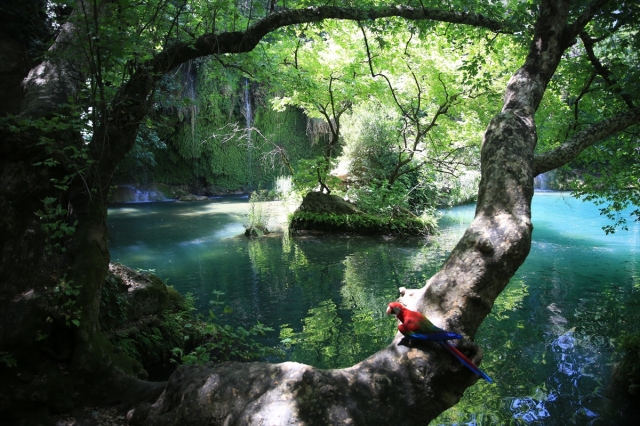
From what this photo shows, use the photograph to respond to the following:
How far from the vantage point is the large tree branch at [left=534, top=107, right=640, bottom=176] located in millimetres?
2561

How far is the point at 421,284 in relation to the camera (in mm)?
7520

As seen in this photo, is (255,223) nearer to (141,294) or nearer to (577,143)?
(141,294)

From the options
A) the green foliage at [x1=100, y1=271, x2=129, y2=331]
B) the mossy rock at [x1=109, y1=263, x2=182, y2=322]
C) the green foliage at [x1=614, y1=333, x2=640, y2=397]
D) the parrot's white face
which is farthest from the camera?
the mossy rock at [x1=109, y1=263, x2=182, y2=322]

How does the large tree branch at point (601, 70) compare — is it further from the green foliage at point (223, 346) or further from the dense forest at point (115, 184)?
the green foliage at point (223, 346)

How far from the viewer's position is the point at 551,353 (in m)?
5.04

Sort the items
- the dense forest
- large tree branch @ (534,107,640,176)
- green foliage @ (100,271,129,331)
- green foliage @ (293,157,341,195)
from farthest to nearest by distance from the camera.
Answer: green foliage @ (293,157,341,195) < green foliage @ (100,271,129,331) < large tree branch @ (534,107,640,176) < the dense forest

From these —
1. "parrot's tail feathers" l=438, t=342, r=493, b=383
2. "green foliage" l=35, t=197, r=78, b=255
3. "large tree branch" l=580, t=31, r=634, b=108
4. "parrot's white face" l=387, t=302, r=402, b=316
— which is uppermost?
"large tree branch" l=580, t=31, r=634, b=108

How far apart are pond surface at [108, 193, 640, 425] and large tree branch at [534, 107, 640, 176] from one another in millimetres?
2464

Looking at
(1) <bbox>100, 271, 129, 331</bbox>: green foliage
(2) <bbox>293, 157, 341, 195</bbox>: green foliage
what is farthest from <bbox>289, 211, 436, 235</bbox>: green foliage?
(1) <bbox>100, 271, 129, 331</bbox>: green foliage

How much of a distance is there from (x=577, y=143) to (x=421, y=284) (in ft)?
16.9

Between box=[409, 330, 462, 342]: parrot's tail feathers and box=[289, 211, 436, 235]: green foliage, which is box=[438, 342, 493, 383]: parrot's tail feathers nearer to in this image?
box=[409, 330, 462, 342]: parrot's tail feathers

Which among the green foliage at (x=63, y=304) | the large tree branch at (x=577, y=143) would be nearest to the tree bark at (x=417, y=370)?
the large tree branch at (x=577, y=143)

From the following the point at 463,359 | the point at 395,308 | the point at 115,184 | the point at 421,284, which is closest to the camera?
the point at 463,359

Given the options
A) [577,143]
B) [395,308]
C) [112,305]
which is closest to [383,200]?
[112,305]
